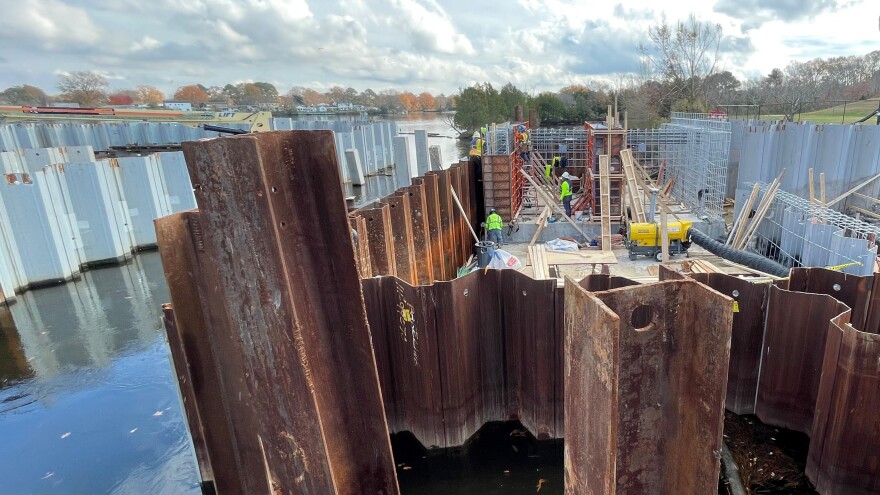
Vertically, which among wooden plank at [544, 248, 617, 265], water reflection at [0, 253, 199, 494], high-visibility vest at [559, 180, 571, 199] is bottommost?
water reflection at [0, 253, 199, 494]

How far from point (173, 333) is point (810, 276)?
24.2 feet

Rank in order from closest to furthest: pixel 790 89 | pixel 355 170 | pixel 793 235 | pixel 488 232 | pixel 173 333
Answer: pixel 173 333 < pixel 793 235 < pixel 488 232 < pixel 355 170 < pixel 790 89

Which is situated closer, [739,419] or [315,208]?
[315,208]

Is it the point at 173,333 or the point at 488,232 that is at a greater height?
the point at 173,333

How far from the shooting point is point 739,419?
5.78 metres

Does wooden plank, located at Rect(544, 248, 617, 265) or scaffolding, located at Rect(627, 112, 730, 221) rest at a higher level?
scaffolding, located at Rect(627, 112, 730, 221)

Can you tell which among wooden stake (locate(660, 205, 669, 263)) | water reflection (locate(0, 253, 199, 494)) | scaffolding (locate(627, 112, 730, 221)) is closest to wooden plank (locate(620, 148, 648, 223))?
wooden stake (locate(660, 205, 669, 263))

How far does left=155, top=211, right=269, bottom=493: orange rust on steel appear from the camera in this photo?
117 inches

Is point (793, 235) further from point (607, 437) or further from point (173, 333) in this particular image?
point (173, 333)

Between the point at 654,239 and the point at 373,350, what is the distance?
10409mm

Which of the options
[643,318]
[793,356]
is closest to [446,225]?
[793,356]

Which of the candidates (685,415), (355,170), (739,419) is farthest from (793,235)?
(355,170)

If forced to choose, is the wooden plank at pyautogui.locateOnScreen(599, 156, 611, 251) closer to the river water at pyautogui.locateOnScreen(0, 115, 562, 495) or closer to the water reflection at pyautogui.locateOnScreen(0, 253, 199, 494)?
the river water at pyautogui.locateOnScreen(0, 115, 562, 495)

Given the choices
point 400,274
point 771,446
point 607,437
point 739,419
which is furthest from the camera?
point 400,274
